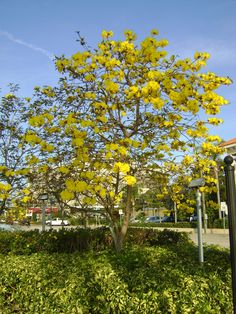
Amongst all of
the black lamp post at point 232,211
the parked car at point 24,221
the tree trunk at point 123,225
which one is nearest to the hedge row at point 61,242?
the parked car at point 24,221

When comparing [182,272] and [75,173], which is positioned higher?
[75,173]

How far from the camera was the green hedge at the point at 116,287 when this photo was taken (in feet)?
13.7

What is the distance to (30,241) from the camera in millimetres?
9141

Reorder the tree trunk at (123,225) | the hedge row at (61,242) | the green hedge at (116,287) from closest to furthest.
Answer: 1. the green hedge at (116,287)
2. the tree trunk at (123,225)
3. the hedge row at (61,242)

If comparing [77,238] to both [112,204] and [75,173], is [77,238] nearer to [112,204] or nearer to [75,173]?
[112,204]

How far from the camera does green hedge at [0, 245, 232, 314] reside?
416cm

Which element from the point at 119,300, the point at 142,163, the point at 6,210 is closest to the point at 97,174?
the point at 142,163

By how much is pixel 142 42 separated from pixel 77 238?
16.9 ft

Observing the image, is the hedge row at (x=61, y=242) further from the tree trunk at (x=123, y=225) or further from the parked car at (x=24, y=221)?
the tree trunk at (x=123, y=225)

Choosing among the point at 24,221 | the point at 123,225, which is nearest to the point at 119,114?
the point at 123,225

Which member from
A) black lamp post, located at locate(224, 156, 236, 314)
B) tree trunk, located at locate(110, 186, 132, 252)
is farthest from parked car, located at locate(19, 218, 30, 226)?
black lamp post, located at locate(224, 156, 236, 314)

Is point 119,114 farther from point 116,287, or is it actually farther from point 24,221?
point 24,221

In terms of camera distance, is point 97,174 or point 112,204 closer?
point 97,174

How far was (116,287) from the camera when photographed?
170 inches
